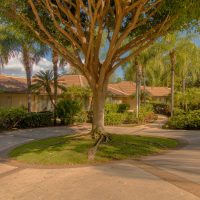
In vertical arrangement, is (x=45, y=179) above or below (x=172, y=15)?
below

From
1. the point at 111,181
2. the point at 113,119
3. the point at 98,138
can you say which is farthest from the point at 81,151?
the point at 113,119

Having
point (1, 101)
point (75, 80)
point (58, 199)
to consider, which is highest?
point (75, 80)

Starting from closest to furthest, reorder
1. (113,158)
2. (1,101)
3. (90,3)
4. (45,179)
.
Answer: (45,179), (113,158), (90,3), (1,101)

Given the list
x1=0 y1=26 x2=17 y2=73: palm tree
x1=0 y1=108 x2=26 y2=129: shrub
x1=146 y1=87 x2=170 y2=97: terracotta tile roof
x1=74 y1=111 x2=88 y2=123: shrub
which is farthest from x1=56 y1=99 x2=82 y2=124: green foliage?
x1=146 y1=87 x2=170 y2=97: terracotta tile roof

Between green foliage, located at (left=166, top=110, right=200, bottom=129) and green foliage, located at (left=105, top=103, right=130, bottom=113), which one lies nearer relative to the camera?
green foliage, located at (left=166, top=110, right=200, bottom=129)

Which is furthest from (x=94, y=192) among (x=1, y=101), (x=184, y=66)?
(x=1, y=101)

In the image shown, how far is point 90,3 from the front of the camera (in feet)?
34.2

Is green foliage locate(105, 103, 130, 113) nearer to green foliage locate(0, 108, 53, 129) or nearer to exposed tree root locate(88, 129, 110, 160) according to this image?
green foliage locate(0, 108, 53, 129)

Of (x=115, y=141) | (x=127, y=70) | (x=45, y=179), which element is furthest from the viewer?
(x=127, y=70)

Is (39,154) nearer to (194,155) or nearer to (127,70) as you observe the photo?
(194,155)

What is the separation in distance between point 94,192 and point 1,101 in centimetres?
2193

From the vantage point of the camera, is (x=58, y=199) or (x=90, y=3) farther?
(x=90, y=3)

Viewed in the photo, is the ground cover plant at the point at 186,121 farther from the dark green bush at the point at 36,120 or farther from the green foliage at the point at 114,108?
the dark green bush at the point at 36,120

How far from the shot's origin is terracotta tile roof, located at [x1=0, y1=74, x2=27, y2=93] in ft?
85.2
